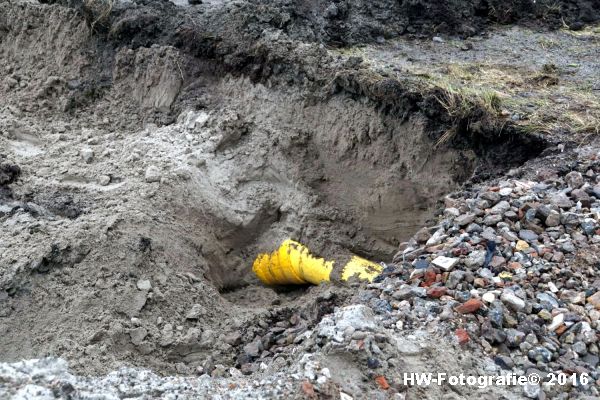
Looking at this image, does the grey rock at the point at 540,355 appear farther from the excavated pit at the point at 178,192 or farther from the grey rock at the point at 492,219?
the excavated pit at the point at 178,192

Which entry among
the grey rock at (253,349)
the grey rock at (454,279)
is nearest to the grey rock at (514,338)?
the grey rock at (454,279)

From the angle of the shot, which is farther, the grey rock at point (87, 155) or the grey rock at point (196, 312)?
the grey rock at point (87, 155)

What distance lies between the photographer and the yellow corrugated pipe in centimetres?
538

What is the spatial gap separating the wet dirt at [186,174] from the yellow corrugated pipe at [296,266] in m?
0.13

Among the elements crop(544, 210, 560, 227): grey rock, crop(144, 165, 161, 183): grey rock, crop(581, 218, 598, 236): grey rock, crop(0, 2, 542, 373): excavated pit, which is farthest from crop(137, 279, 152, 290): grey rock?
crop(581, 218, 598, 236): grey rock

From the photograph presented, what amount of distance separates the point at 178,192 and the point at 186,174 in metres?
0.20

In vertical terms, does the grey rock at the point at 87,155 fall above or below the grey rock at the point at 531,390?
above

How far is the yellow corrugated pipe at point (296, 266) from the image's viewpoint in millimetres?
5375

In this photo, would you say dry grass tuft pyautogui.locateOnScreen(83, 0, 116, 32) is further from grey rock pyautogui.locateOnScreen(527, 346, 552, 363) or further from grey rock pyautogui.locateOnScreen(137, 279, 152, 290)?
grey rock pyautogui.locateOnScreen(527, 346, 552, 363)

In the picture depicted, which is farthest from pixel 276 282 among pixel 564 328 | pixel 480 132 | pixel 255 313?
pixel 564 328

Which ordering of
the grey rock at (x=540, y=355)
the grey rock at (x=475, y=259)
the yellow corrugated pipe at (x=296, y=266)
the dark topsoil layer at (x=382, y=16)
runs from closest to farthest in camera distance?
1. the grey rock at (x=540, y=355)
2. the grey rock at (x=475, y=259)
3. the yellow corrugated pipe at (x=296, y=266)
4. the dark topsoil layer at (x=382, y=16)

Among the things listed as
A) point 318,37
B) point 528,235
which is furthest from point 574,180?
point 318,37

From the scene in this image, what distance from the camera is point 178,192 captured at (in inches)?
220

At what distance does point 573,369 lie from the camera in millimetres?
3502
